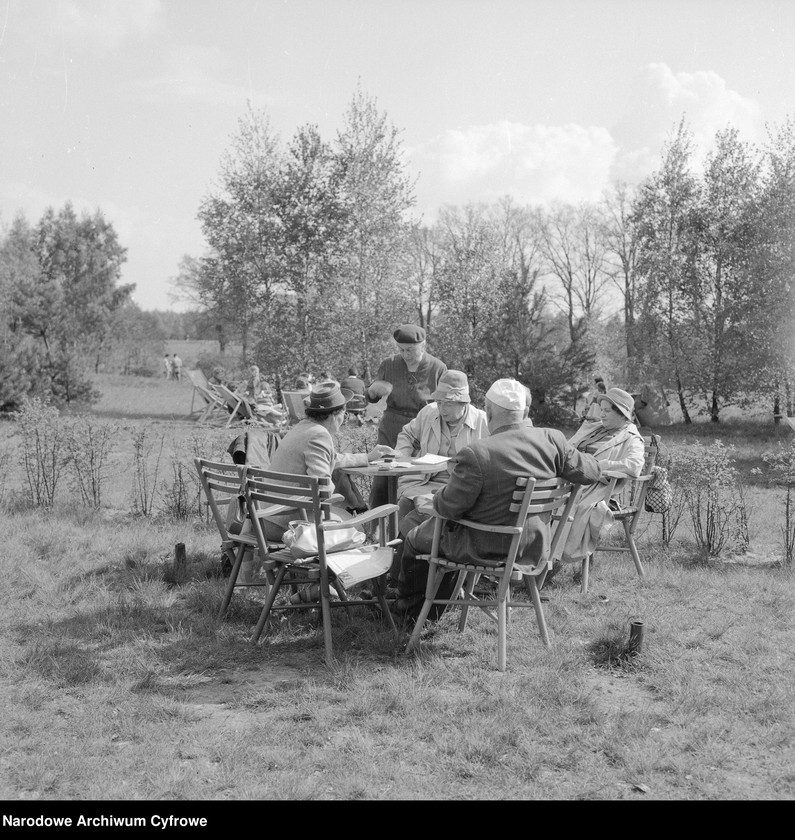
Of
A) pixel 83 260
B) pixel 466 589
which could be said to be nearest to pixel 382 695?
pixel 466 589

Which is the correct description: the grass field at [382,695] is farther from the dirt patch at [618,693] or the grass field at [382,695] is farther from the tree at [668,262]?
the tree at [668,262]

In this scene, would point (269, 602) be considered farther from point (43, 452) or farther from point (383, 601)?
point (43, 452)

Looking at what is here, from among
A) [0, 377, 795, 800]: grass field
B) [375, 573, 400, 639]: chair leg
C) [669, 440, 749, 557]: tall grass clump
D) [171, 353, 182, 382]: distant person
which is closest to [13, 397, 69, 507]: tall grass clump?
[0, 377, 795, 800]: grass field

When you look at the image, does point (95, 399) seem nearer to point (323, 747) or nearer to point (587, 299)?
point (323, 747)

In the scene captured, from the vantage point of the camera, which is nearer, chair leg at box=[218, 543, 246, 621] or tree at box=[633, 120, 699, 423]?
chair leg at box=[218, 543, 246, 621]

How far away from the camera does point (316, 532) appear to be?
13.6 feet

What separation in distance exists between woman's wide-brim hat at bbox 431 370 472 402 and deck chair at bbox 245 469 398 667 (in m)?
0.93

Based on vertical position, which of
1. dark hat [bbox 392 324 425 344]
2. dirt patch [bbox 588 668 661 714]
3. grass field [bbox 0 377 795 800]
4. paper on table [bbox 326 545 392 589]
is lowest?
dirt patch [bbox 588 668 661 714]

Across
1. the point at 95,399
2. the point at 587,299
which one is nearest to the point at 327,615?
the point at 95,399

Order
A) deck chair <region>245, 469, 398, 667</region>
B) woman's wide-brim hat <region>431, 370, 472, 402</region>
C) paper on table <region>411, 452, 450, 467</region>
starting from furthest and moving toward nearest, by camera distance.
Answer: woman's wide-brim hat <region>431, 370, 472, 402</region>, paper on table <region>411, 452, 450, 467</region>, deck chair <region>245, 469, 398, 667</region>

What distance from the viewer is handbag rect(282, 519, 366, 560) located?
4.15 metres

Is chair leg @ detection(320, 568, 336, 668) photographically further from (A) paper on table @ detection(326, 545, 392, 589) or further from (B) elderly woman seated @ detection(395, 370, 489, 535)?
(B) elderly woman seated @ detection(395, 370, 489, 535)

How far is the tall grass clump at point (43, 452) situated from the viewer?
24.5ft

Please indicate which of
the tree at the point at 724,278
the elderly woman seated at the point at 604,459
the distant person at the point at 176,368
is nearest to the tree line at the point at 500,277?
the tree at the point at 724,278
